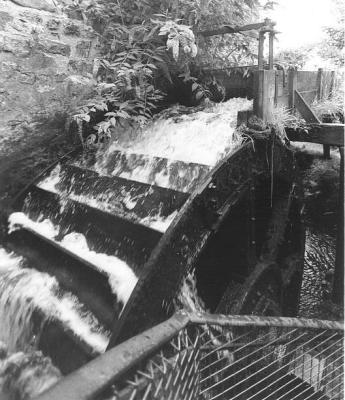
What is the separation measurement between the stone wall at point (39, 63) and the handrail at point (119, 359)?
9.27 ft

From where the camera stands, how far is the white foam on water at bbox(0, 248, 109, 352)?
232 centimetres

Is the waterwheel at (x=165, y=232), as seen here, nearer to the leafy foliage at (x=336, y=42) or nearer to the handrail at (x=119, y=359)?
the handrail at (x=119, y=359)

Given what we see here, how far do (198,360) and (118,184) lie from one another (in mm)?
1892

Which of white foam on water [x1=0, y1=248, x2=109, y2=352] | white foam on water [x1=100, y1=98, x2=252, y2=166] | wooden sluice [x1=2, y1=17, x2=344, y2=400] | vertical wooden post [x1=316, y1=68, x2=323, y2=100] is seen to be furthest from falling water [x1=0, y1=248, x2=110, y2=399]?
vertical wooden post [x1=316, y1=68, x2=323, y2=100]

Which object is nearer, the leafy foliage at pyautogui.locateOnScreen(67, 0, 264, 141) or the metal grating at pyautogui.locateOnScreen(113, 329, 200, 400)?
the metal grating at pyautogui.locateOnScreen(113, 329, 200, 400)

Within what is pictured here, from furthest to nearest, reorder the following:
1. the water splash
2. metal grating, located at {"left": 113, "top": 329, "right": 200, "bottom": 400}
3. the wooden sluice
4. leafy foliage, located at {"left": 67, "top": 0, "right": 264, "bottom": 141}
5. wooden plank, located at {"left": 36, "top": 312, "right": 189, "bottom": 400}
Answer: leafy foliage, located at {"left": 67, "top": 0, "right": 264, "bottom": 141} → the water splash → the wooden sluice → metal grating, located at {"left": 113, "top": 329, "right": 200, "bottom": 400} → wooden plank, located at {"left": 36, "top": 312, "right": 189, "bottom": 400}

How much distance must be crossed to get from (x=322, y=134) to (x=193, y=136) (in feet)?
3.84

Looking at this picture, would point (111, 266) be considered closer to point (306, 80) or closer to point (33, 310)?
point (33, 310)

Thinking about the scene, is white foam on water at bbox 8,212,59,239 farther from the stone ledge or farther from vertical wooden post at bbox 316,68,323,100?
vertical wooden post at bbox 316,68,323,100

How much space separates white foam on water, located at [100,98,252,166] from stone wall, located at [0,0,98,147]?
0.79 meters

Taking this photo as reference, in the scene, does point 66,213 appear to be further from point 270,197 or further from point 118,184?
point 270,197

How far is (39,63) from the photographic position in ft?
11.8

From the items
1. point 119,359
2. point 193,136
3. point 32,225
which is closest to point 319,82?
point 193,136

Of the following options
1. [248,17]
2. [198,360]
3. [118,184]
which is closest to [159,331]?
[198,360]
